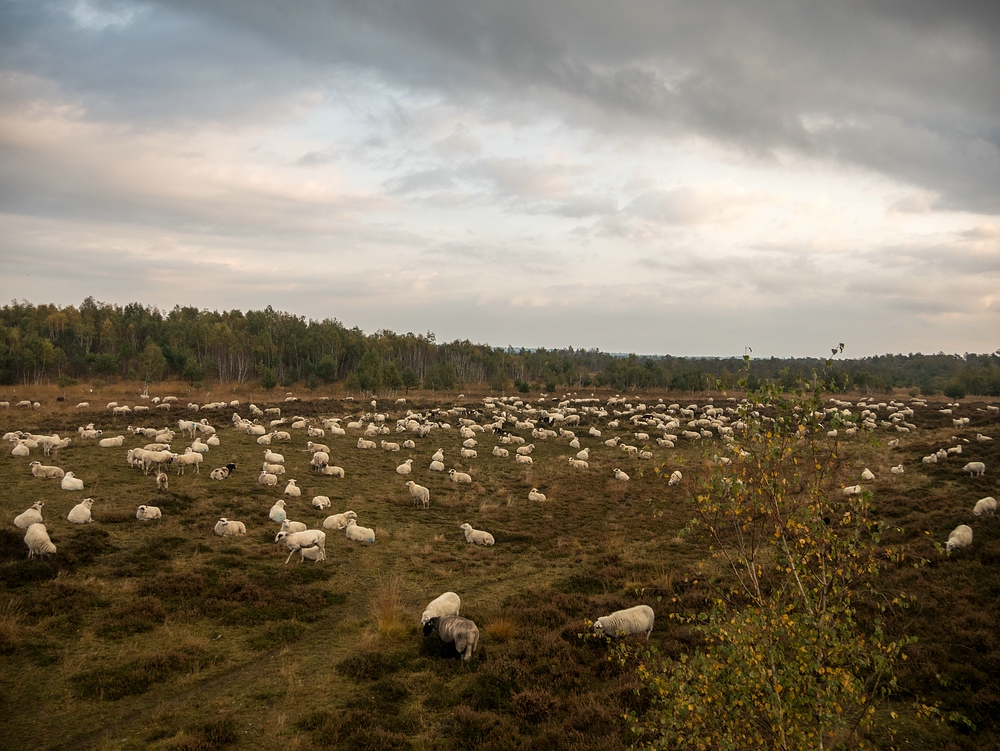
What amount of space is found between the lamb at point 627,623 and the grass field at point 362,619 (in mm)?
415

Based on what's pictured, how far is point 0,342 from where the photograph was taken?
81.8m

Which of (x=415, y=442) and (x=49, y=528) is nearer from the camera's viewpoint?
(x=49, y=528)

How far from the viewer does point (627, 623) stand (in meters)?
12.4

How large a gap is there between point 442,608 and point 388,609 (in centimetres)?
140

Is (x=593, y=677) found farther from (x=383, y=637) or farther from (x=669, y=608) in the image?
(x=383, y=637)

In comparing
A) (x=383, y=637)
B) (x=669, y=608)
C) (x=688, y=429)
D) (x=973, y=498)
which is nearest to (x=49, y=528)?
(x=383, y=637)

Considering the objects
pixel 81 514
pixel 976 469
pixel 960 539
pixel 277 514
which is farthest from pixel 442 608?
pixel 976 469

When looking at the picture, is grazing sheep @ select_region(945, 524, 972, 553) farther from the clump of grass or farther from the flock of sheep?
the clump of grass

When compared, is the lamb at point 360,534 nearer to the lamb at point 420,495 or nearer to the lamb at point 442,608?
the lamb at point 420,495

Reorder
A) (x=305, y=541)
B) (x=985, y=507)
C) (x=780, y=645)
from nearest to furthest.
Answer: (x=780, y=645)
(x=305, y=541)
(x=985, y=507)

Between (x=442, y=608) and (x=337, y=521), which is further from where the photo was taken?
(x=337, y=521)

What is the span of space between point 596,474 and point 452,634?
22.7 metres

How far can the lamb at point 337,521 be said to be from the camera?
1978 centimetres

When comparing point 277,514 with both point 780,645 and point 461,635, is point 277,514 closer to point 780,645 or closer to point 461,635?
point 461,635
